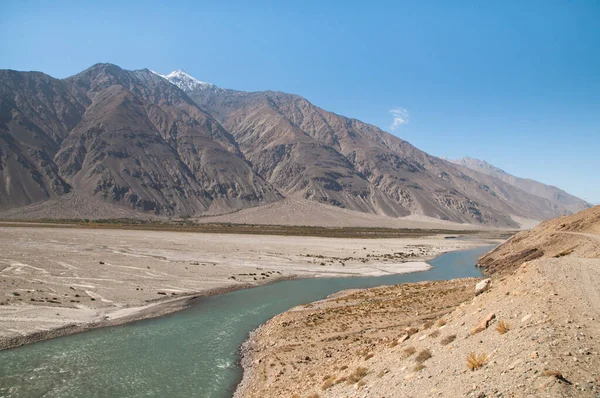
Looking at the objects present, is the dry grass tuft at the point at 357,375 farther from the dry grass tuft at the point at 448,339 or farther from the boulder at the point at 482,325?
the boulder at the point at 482,325

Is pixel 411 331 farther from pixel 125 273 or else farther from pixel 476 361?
pixel 125 273

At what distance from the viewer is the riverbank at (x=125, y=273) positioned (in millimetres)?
24828

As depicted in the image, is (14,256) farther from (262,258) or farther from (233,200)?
(233,200)

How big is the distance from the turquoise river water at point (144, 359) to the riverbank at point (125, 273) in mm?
2166

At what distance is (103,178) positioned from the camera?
164250 mm

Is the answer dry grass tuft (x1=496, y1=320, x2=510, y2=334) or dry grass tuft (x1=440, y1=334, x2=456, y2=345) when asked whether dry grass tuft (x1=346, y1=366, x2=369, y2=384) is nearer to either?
dry grass tuft (x1=440, y1=334, x2=456, y2=345)

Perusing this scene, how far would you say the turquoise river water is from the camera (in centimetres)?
1564

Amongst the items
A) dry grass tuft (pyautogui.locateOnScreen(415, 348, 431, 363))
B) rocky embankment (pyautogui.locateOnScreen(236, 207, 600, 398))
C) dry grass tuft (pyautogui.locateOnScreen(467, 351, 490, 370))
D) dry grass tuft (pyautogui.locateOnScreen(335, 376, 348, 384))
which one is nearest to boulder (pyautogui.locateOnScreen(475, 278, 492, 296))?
rocky embankment (pyautogui.locateOnScreen(236, 207, 600, 398))

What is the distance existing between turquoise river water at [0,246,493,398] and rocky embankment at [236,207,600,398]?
5.40ft

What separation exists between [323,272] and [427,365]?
124 ft

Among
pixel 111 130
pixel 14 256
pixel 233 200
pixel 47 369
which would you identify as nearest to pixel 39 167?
pixel 111 130

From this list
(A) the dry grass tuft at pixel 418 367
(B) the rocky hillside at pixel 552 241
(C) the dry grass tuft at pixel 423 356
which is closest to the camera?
(A) the dry grass tuft at pixel 418 367

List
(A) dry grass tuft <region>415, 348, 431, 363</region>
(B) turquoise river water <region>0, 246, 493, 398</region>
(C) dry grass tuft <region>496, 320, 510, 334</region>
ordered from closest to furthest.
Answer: (C) dry grass tuft <region>496, 320, 510, 334</region>, (A) dry grass tuft <region>415, 348, 431, 363</region>, (B) turquoise river water <region>0, 246, 493, 398</region>

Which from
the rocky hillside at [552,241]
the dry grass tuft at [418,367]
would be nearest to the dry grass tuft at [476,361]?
the dry grass tuft at [418,367]
